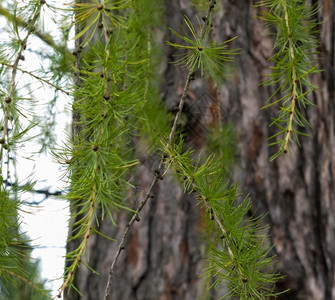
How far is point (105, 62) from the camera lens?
90 centimetres

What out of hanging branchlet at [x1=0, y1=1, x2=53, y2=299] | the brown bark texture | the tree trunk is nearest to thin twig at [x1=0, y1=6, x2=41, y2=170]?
hanging branchlet at [x1=0, y1=1, x2=53, y2=299]

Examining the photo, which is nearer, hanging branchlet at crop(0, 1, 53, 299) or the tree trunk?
hanging branchlet at crop(0, 1, 53, 299)

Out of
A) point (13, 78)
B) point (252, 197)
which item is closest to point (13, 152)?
point (13, 78)

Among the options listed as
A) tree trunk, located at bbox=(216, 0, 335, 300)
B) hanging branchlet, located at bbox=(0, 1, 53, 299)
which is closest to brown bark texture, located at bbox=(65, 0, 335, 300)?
tree trunk, located at bbox=(216, 0, 335, 300)

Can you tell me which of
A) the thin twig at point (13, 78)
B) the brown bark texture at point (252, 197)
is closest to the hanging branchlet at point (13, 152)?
the thin twig at point (13, 78)

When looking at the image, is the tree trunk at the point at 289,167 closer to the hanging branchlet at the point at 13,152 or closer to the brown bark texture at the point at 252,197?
the brown bark texture at the point at 252,197

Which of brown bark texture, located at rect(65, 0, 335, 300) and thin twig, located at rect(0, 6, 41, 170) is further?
brown bark texture, located at rect(65, 0, 335, 300)

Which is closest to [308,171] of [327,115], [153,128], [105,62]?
[327,115]

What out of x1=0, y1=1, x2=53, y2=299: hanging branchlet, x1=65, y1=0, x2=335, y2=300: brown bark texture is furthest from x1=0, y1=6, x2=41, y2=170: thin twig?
x1=65, y1=0, x2=335, y2=300: brown bark texture

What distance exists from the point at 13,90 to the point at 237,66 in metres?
0.81

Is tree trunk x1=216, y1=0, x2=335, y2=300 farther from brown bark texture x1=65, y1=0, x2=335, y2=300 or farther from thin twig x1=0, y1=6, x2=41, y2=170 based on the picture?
thin twig x1=0, y1=6, x2=41, y2=170

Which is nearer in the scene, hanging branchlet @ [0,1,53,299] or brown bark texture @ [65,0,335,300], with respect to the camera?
hanging branchlet @ [0,1,53,299]

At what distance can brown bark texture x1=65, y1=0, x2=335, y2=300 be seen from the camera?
150cm

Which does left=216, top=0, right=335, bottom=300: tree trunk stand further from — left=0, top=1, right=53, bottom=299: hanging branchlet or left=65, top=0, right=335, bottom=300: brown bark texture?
left=0, top=1, right=53, bottom=299: hanging branchlet
